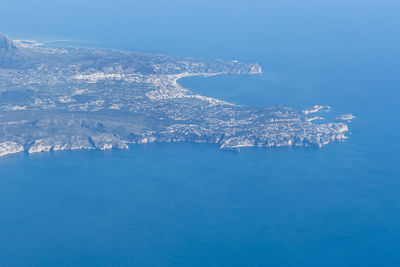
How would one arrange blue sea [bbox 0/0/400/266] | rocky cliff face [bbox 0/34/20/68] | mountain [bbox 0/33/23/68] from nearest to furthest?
blue sea [bbox 0/0/400/266] < mountain [bbox 0/33/23/68] < rocky cliff face [bbox 0/34/20/68]

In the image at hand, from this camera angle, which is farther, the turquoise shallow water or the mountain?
the mountain

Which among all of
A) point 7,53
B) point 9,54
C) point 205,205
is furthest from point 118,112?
point 7,53

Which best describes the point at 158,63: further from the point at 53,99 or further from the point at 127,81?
the point at 53,99

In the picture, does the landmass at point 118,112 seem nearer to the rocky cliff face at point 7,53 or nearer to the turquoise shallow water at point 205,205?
the rocky cliff face at point 7,53

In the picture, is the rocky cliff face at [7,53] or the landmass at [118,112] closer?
the landmass at [118,112]

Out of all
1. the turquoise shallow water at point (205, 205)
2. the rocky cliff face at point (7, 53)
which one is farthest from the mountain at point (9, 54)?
Answer: the turquoise shallow water at point (205, 205)

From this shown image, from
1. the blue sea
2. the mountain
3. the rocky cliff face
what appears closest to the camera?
the blue sea

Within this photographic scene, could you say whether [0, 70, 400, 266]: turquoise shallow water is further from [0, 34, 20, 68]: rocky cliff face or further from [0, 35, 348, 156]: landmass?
[0, 34, 20, 68]: rocky cliff face

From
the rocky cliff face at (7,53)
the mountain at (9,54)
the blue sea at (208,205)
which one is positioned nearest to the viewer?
the blue sea at (208,205)

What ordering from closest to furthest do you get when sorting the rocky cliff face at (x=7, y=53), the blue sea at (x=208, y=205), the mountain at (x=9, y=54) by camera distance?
the blue sea at (x=208, y=205), the mountain at (x=9, y=54), the rocky cliff face at (x=7, y=53)

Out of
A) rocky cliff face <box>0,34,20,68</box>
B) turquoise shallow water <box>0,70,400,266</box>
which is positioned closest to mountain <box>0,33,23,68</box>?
rocky cliff face <box>0,34,20,68</box>
